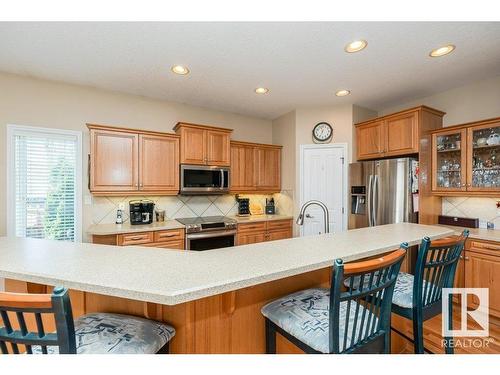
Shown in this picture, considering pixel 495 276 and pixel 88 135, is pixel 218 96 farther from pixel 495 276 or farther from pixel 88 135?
pixel 495 276

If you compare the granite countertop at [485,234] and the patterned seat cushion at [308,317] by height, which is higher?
the granite countertop at [485,234]

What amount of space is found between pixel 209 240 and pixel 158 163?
1.26 meters

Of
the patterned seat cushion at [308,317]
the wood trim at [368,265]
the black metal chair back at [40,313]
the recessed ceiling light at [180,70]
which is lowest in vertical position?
the patterned seat cushion at [308,317]

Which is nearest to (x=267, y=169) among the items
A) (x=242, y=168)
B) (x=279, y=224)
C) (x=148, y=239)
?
(x=242, y=168)

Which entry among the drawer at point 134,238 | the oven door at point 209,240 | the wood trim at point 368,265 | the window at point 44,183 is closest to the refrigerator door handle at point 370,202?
the oven door at point 209,240

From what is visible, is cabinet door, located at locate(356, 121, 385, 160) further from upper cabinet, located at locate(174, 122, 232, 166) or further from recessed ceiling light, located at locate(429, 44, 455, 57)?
upper cabinet, located at locate(174, 122, 232, 166)

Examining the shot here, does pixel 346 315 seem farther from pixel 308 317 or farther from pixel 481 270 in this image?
pixel 481 270

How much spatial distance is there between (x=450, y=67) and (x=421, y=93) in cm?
70

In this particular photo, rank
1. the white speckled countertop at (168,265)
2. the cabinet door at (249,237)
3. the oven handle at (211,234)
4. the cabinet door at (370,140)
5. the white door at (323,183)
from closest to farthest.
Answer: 1. the white speckled countertop at (168,265)
2. the oven handle at (211,234)
3. the cabinet door at (370,140)
4. the cabinet door at (249,237)
5. the white door at (323,183)

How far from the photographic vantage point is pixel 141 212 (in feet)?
10.6

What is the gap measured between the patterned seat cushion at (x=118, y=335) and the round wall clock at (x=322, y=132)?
342 cm

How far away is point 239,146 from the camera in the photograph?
3973 millimetres

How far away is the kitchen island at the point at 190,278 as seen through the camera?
896 millimetres

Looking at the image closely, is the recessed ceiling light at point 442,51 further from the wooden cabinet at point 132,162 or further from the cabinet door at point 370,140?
the wooden cabinet at point 132,162
